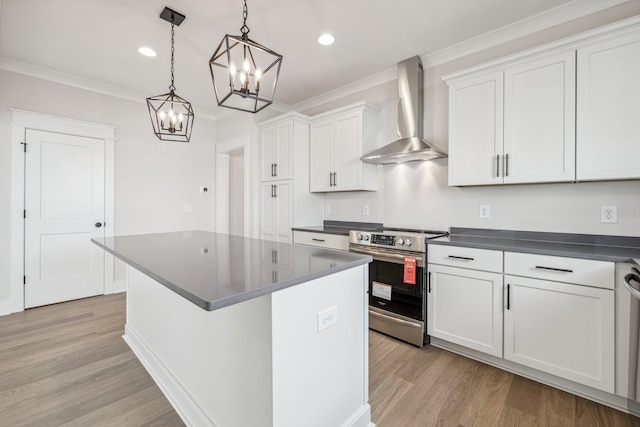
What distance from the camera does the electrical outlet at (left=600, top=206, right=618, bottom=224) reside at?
2066 mm

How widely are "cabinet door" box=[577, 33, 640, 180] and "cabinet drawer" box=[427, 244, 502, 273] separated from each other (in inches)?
31.2

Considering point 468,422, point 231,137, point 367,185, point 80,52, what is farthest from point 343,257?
point 231,137

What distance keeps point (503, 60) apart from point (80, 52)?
3923 millimetres

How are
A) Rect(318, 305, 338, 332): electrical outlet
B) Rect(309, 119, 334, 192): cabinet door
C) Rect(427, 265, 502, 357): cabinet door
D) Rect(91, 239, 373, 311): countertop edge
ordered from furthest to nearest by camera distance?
1. Rect(309, 119, 334, 192): cabinet door
2. Rect(427, 265, 502, 357): cabinet door
3. Rect(318, 305, 338, 332): electrical outlet
4. Rect(91, 239, 373, 311): countertop edge

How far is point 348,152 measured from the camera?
337 centimetres

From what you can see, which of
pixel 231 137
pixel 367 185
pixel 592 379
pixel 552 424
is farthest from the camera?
pixel 231 137

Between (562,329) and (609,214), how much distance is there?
0.94 metres

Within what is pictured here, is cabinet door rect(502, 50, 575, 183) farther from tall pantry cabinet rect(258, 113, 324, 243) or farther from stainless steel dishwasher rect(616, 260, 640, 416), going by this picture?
tall pantry cabinet rect(258, 113, 324, 243)

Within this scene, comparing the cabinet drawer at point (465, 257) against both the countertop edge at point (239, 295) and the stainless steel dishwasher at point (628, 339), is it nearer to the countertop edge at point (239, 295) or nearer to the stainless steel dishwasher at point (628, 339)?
the stainless steel dishwasher at point (628, 339)

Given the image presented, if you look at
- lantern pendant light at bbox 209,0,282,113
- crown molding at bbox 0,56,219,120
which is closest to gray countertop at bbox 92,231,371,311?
lantern pendant light at bbox 209,0,282,113

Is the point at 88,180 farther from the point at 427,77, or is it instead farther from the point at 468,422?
the point at 468,422

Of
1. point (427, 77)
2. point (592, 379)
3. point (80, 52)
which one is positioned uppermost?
point (80, 52)

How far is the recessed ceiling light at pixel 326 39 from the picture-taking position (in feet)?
8.56

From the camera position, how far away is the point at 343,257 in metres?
1.48
